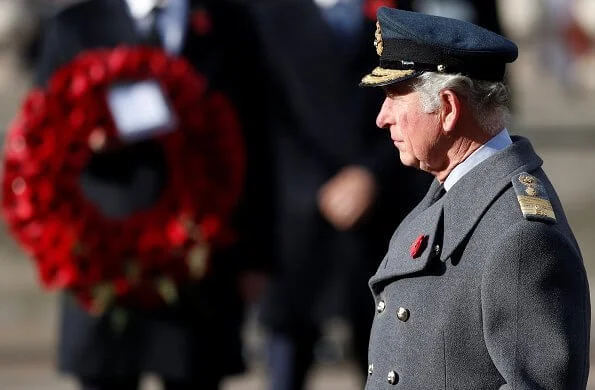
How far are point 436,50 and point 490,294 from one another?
474 mm

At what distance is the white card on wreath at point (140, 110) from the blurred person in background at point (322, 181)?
608 mm

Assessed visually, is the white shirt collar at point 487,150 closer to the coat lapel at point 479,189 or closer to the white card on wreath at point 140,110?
the coat lapel at point 479,189

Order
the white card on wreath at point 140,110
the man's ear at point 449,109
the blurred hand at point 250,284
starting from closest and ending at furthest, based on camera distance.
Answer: the man's ear at point 449,109 < the white card on wreath at point 140,110 < the blurred hand at point 250,284

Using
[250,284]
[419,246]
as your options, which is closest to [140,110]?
[250,284]

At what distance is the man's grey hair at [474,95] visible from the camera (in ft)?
10.6

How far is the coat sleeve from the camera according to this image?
312 cm

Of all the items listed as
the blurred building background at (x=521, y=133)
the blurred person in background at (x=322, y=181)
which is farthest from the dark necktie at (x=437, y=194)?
the blurred building background at (x=521, y=133)

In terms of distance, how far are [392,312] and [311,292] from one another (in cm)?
294

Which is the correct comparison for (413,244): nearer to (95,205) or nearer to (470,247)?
(470,247)

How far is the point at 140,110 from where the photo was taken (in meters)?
5.36

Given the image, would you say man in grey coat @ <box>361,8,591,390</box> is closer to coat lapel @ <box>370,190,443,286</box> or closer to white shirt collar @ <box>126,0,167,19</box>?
coat lapel @ <box>370,190,443,286</box>

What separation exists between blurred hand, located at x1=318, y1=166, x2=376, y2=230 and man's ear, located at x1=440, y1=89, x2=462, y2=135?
2.63 m

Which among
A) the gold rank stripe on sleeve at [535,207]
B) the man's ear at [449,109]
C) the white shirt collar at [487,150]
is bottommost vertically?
the gold rank stripe on sleeve at [535,207]

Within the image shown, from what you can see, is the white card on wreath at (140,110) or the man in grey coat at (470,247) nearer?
the man in grey coat at (470,247)
